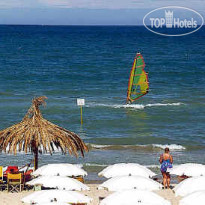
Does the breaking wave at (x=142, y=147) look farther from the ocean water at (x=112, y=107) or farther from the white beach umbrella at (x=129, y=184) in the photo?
the white beach umbrella at (x=129, y=184)

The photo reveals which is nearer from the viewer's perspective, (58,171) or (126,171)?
(126,171)

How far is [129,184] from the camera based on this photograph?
15.2 metres

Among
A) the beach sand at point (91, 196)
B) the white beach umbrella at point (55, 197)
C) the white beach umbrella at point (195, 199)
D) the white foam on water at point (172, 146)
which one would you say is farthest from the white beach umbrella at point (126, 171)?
the white foam on water at point (172, 146)

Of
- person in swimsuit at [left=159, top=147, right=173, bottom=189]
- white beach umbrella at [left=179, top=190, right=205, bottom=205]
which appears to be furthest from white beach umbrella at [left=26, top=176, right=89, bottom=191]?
white beach umbrella at [left=179, top=190, right=205, bottom=205]

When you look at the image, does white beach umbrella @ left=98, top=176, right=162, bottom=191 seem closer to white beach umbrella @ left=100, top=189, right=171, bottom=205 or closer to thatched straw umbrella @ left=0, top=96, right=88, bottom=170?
white beach umbrella @ left=100, top=189, right=171, bottom=205

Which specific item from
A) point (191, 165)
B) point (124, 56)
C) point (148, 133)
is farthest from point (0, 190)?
point (124, 56)

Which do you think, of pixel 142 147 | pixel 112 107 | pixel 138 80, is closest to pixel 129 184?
pixel 142 147

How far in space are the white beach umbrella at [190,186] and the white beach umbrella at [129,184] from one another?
660 mm

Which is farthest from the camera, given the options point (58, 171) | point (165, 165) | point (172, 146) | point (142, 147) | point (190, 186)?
point (142, 147)

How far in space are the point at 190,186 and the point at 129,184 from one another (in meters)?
1.60

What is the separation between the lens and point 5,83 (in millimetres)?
47000

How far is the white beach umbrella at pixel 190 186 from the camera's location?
1461 centimetres

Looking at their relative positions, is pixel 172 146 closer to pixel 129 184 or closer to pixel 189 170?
pixel 189 170

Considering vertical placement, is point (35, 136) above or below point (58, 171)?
above
